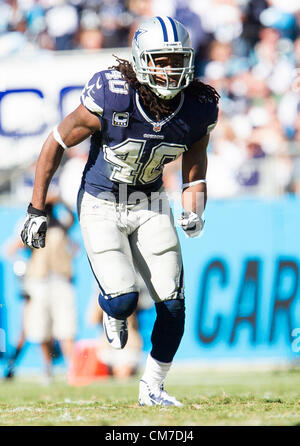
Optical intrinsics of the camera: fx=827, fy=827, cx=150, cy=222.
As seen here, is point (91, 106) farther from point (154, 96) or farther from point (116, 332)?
point (116, 332)

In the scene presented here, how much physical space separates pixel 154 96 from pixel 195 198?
2.27ft

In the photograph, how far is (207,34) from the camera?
1032 cm

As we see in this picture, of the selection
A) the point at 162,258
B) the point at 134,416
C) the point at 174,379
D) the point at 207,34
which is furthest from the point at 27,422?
the point at 207,34

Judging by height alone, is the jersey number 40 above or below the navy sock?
above

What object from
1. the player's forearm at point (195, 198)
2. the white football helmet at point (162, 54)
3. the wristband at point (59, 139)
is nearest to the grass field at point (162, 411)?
the player's forearm at point (195, 198)

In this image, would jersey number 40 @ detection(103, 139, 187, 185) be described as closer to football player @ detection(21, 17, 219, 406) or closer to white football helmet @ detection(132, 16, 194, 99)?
football player @ detection(21, 17, 219, 406)

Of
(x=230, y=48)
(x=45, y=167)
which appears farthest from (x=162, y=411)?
(x=230, y=48)

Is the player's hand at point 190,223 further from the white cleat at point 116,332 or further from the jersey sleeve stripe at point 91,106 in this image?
the jersey sleeve stripe at point 91,106

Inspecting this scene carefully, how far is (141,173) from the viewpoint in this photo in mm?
4758

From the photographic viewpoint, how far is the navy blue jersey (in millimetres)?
4484

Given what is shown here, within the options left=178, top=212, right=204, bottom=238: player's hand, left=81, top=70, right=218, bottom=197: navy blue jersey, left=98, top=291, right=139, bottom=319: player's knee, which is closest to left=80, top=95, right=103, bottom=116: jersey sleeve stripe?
left=81, top=70, right=218, bottom=197: navy blue jersey

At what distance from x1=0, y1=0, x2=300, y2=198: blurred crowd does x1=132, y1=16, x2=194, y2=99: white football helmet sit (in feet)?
12.8

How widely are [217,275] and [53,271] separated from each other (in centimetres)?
167

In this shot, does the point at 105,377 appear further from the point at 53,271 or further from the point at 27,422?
the point at 27,422
